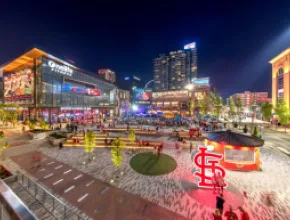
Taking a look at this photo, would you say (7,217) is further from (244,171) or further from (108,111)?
(108,111)

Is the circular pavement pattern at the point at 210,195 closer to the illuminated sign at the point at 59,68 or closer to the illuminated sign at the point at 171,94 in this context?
the illuminated sign at the point at 59,68

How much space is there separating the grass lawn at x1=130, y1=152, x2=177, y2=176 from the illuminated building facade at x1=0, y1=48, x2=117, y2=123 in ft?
122

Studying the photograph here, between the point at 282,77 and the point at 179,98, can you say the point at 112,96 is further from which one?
the point at 282,77

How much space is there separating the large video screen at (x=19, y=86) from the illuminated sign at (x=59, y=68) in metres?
6.25

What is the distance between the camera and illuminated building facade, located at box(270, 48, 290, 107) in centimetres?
3851

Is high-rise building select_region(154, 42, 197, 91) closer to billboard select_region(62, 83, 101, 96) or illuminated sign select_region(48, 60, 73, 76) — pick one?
billboard select_region(62, 83, 101, 96)

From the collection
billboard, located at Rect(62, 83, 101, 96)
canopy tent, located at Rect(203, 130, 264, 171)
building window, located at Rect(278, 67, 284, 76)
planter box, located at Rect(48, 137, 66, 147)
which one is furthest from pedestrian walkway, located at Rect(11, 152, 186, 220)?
building window, located at Rect(278, 67, 284, 76)

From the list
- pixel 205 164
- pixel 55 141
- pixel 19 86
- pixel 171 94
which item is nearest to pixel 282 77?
pixel 171 94

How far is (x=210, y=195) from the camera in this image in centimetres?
867

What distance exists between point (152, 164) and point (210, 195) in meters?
6.01

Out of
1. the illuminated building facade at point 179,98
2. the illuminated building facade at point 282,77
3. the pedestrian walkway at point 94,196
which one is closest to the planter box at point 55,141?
the pedestrian walkway at point 94,196

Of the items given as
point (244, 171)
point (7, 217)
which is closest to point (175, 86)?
point (244, 171)

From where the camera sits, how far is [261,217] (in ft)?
22.4

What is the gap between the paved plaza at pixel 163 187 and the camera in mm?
7250
